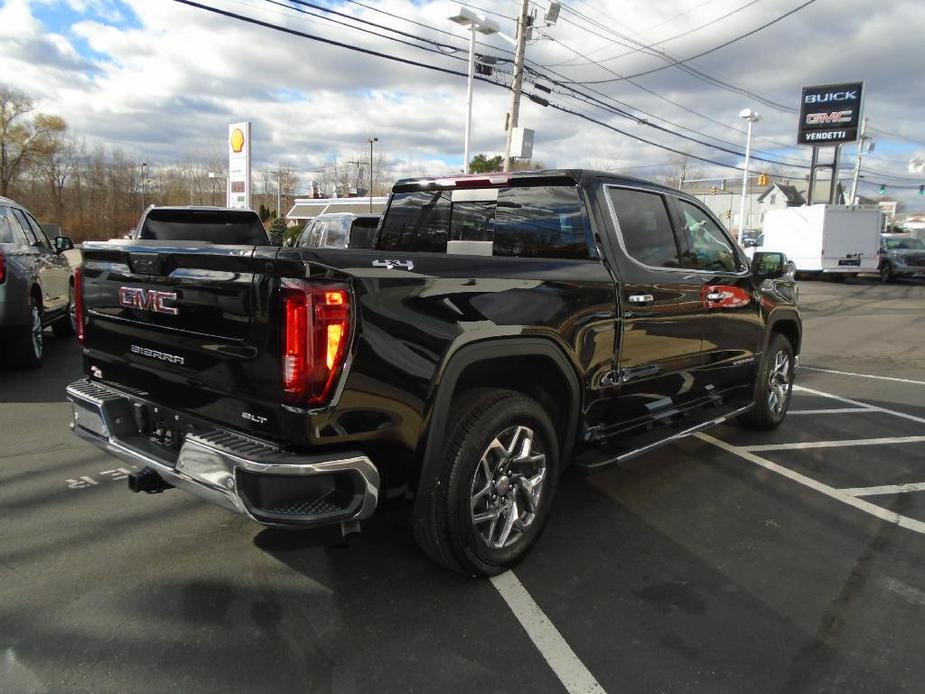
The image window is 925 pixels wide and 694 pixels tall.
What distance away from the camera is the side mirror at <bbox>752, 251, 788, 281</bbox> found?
16.2 ft

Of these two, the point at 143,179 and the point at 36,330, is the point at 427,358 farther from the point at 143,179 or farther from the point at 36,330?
the point at 143,179

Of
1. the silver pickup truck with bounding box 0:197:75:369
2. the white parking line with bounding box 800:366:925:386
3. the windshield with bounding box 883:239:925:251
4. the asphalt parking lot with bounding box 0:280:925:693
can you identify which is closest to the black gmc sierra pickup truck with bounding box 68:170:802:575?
the asphalt parking lot with bounding box 0:280:925:693

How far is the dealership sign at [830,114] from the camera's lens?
3388cm

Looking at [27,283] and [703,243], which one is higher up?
[703,243]

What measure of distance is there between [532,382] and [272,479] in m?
1.46

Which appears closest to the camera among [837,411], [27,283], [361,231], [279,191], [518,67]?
[837,411]

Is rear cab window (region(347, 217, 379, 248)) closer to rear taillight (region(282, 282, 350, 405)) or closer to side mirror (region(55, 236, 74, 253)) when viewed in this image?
side mirror (region(55, 236, 74, 253))

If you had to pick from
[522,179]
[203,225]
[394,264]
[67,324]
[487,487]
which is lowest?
[67,324]

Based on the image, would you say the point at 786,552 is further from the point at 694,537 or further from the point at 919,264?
the point at 919,264

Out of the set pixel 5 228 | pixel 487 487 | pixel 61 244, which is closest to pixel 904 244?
pixel 61 244

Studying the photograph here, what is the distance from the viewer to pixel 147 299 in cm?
287

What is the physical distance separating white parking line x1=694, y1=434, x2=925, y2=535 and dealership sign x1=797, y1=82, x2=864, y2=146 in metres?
35.5

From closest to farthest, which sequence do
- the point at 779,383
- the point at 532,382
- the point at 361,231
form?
the point at 532,382 < the point at 779,383 < the point at 361,231

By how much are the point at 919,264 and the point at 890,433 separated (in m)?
23.9
